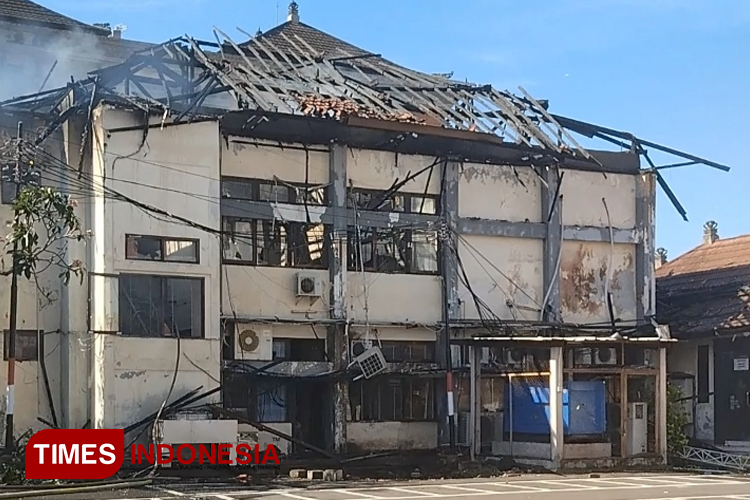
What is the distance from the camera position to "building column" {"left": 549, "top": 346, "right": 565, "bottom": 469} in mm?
24734

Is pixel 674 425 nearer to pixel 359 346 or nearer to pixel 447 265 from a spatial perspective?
pixel 447 265

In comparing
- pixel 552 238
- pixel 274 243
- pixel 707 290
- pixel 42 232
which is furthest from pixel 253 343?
pixel 707 290

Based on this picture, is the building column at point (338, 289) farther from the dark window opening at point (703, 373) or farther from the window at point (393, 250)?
the dark window opening at point (703, 373)

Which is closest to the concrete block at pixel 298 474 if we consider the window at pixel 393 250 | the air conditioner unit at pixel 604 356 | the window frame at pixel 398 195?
the window at pixel 393 250

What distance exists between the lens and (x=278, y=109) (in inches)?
1022

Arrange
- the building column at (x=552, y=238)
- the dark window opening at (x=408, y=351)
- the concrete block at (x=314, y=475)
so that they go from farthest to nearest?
1. the building column at (x=552, y=238)
2. the dark window opening at (x=408, y=351)
3. the concrete block at (x=314, y=475)

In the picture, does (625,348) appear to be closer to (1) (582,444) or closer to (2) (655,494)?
(1) (582,444)

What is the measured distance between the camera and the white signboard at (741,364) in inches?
Result: 1153

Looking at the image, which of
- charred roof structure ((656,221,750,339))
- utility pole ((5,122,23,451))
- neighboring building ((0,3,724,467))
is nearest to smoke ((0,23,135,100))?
neighboring building ((0,3,724,467))

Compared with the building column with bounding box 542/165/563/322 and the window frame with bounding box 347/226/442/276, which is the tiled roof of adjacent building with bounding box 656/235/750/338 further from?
the window frame with bounding box 347/226/442/276

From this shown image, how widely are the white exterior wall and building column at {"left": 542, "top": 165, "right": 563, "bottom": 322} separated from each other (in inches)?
347

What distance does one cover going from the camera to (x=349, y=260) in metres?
26.6

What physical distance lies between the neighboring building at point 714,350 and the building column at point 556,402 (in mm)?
6412

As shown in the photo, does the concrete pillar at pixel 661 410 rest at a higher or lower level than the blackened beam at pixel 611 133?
lower
